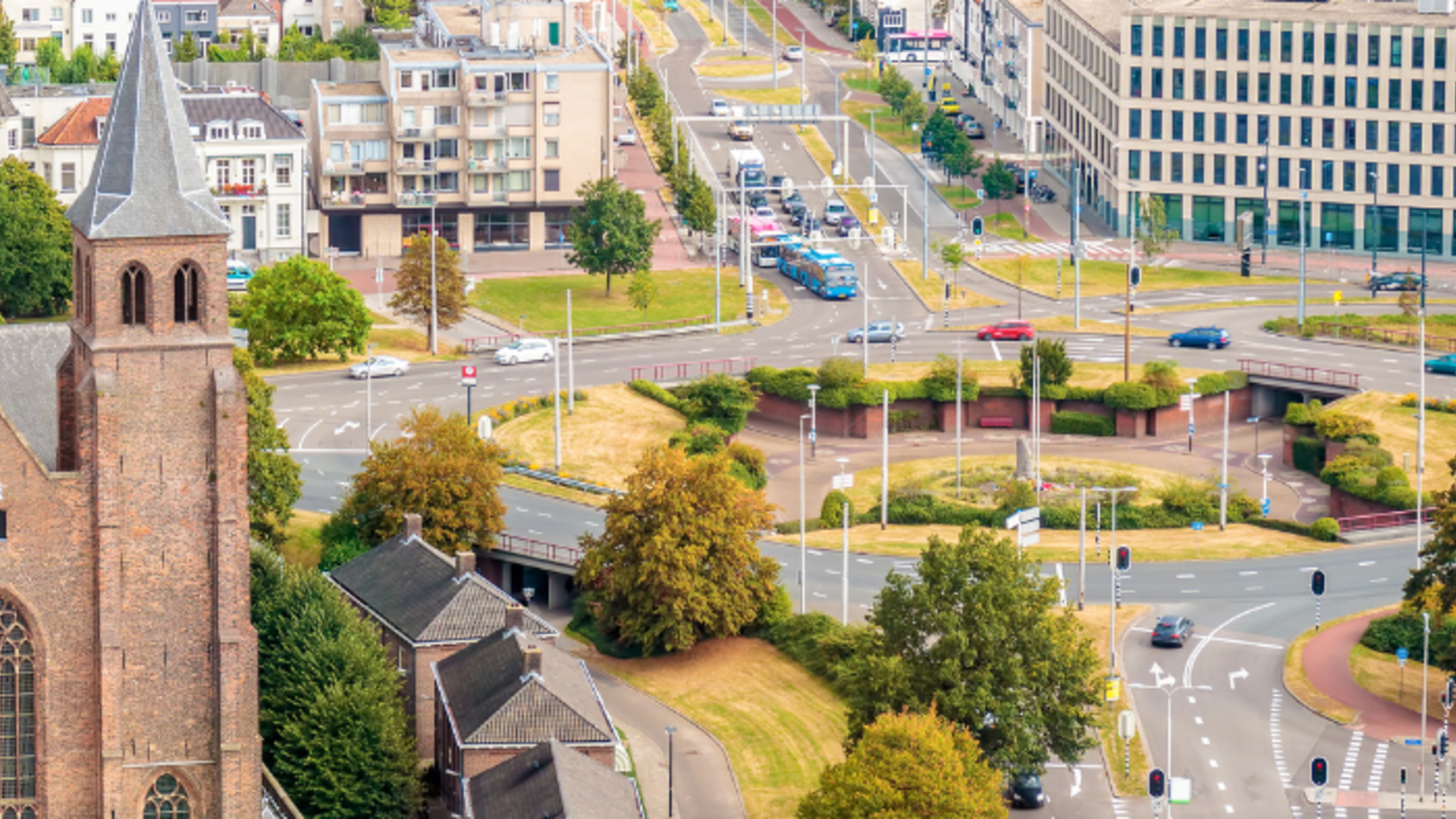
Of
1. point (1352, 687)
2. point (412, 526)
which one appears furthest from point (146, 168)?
point (1352, 687)

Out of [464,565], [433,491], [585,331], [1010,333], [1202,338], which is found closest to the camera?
[464,565]

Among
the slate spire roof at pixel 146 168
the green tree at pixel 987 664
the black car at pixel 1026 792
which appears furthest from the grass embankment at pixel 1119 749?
the slate spire roof at pixel 146 168

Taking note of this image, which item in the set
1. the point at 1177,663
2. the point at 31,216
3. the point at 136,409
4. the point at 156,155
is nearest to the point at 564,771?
the point at 136,409

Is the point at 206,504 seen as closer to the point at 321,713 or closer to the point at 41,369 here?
the point at 321,713

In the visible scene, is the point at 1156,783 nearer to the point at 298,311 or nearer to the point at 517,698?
the point at 517,698

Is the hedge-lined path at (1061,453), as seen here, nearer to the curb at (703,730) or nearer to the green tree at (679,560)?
the green tree at (679,560)

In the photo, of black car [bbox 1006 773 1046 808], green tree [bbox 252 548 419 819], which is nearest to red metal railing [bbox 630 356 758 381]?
green tree [bbox 252 548 419 819]
